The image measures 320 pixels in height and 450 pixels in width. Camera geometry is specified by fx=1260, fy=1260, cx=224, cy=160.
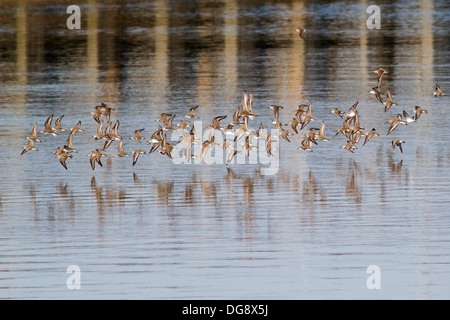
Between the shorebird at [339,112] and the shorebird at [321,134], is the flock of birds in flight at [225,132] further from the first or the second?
the shorebird at [339,112]

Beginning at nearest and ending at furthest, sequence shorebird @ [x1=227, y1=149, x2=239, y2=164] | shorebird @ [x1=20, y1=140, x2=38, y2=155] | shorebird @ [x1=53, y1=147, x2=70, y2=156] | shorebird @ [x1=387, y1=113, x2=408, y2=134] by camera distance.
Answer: shorebird @ [x1=53, y1=147, x2=70, y2=156]
shorebird @ [x1=227, y1=149, x2=239, y2=164]
shorebird @ [x1=20, y1=140, x2=38, y2=155]
shorebird @ [x1=387, y1=113, x2=408, y2=134]

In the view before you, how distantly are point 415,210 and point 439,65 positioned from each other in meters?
22.0

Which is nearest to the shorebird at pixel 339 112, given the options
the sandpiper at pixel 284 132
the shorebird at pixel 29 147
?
the sandpiper at pixel 284 132

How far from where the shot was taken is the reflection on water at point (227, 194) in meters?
19.5

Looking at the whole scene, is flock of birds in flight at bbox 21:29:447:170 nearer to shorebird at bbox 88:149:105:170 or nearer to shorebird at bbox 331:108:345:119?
shorebird at bbox 88:149:105:170

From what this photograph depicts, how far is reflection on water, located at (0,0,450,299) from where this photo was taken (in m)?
19.5

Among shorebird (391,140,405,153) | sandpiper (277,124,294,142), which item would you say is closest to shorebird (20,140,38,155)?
sandpiper (277,124,294,142)

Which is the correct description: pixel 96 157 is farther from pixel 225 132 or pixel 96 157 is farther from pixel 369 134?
pixel 369 134

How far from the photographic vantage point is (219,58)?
160 feet

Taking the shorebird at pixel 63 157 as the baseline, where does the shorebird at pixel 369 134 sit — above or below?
above

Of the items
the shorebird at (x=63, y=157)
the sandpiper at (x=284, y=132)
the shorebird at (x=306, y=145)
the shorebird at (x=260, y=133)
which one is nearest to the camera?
the shorebird at (x=63, y=157)
